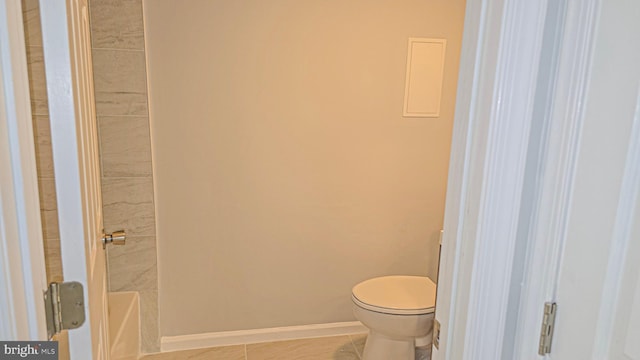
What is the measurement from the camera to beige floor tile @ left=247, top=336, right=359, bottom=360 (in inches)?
95.3

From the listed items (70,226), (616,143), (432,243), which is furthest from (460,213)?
(432,243)

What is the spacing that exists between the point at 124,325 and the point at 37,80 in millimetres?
1213

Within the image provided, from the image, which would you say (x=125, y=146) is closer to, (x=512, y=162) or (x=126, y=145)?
(x=126, y=145)

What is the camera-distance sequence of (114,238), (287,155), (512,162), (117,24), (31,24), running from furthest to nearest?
(287,155) → (117,24) → (31,24) → (114,238) → (512,162)

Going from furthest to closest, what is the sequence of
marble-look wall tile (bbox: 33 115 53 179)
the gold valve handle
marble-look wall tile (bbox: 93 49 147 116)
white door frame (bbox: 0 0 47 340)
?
marble-look wall tile (bbox: 93 49 147 116) < marble-look wall tile (bbox: 33 115 53 179) < the gold valve handle < white door frame (bbox: 0 0 47 340)

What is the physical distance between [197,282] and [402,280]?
1136 mm

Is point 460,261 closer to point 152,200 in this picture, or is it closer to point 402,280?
point 402,280

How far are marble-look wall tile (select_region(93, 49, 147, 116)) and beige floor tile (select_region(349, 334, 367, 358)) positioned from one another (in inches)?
69.8

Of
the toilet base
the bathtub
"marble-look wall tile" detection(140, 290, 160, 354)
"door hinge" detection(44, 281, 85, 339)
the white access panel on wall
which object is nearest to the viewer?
"door hinge" detection(44, 281, 85, 339)

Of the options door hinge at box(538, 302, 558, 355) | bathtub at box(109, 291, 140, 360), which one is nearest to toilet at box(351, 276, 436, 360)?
bathtub at box(109, 291, 140, 360)

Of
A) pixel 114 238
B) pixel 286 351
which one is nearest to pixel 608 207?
pixel 114 238

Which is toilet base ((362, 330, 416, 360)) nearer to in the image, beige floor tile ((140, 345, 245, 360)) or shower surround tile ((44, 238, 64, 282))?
beige floor tile ((140, 345, 245, 360))

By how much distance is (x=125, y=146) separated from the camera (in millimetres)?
2109

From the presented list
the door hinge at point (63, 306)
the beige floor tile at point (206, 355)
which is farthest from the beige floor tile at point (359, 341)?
the door hinge at point (63, 306)
